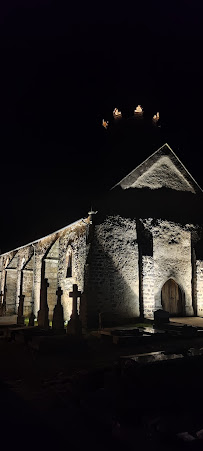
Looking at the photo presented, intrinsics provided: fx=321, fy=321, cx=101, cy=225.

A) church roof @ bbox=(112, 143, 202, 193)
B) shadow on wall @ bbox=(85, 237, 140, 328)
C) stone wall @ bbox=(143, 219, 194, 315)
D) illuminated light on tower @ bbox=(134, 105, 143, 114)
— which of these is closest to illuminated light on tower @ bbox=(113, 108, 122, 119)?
illuminated light on tower @ bbox=(134, 105, 143, 114)

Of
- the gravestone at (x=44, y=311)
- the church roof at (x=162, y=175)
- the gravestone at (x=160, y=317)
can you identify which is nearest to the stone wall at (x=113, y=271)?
the gravestone at (x=160, y=317)

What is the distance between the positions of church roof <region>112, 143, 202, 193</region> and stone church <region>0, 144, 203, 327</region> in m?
0.05

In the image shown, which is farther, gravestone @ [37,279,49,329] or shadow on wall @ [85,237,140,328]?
shadow on wall @ [85,237,140,328]

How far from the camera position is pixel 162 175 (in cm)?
1791

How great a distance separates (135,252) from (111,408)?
11197 mm

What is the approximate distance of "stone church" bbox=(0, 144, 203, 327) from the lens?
14914 mm

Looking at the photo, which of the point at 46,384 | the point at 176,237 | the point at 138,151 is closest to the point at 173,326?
the point at 176,237

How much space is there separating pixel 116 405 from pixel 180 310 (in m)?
13.1

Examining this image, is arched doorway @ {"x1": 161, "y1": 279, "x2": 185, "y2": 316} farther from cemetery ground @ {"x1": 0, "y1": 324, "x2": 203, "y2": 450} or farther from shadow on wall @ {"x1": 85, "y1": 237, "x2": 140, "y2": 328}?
cemetery ground @ {"x1": 0, "y1": 324, "x2": 203, "y2": 450}

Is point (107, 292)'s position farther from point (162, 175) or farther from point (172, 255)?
point (162, 175)

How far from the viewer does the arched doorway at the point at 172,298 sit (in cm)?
1689

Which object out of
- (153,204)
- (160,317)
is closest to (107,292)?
(160,317)

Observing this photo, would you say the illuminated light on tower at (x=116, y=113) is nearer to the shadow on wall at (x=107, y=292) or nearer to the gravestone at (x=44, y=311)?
the shadow on wall at (x=107, y=292)

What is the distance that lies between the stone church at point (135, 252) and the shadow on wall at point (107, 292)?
43 mm
